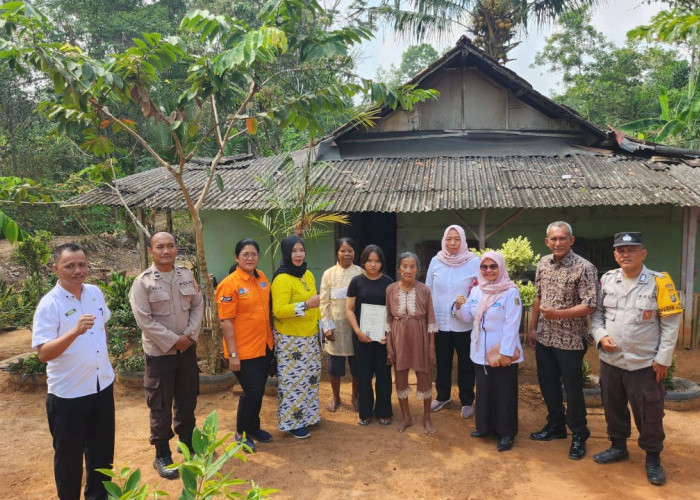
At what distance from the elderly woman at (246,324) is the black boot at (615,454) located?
2646mm

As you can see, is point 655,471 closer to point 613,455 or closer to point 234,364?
point 613,455

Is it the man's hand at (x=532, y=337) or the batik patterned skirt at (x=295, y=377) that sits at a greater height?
the man's hand at (x=532, y=337)

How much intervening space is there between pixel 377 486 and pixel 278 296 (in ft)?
5.23

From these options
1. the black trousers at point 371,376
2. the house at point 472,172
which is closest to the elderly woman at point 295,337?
the black trousers at point 371,376

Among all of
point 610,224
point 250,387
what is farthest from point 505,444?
point 610,224

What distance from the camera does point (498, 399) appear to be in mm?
3863

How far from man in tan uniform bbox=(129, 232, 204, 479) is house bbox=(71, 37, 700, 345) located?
360 centimetres

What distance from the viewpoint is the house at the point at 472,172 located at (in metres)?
7.23

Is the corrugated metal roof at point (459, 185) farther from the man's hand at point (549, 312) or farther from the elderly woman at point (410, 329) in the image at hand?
the man's hand at point (549, 312)

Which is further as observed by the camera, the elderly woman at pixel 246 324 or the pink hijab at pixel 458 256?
the pink hijab at pixel 458 256

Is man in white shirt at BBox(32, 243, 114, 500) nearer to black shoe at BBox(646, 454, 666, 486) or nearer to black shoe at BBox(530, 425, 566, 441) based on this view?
black shoe at BBox(530, 425, 566, 441)

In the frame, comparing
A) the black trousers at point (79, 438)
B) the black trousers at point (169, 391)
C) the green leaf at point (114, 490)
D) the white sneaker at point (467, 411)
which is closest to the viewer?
the green leaf at point (114, 490)

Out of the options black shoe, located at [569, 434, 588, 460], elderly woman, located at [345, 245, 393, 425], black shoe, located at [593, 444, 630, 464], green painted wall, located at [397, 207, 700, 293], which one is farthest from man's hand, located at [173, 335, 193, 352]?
green painted wall, located at [397, 207, 700, 293]

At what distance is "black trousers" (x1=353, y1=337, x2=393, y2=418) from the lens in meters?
4.26
